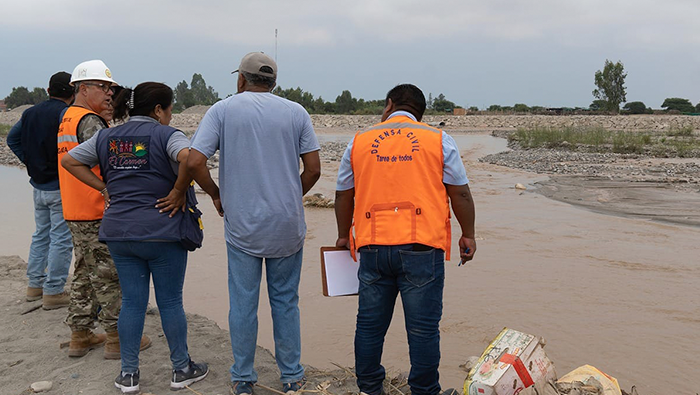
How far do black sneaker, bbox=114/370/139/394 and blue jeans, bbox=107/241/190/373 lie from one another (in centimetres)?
3

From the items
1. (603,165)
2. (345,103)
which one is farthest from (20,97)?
(603,165)

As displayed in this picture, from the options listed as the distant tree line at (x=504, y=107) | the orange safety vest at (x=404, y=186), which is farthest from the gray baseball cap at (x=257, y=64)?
the distant tree line at (x=504, y=107)

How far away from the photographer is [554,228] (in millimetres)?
8938

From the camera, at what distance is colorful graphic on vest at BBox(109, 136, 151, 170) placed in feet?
9.98

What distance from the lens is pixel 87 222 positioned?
11.8 ft

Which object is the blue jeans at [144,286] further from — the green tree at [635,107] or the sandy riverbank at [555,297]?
the green tree at [635,107]

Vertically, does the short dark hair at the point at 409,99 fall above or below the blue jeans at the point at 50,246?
above

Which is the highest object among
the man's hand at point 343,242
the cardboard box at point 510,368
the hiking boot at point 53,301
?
the man's hand at point 343,242

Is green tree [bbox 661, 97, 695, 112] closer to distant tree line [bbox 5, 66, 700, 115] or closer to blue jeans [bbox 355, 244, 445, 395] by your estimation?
distant tree line [bbox 5, 66, 700, 115]

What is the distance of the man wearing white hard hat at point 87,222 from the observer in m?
3.59

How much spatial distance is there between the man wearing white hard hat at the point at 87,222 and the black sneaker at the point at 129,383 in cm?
47

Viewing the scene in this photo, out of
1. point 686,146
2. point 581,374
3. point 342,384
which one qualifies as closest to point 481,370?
point 581,374

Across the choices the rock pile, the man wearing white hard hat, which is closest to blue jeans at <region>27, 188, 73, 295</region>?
the man wearing white hard hat

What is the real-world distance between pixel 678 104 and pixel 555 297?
81.6 metres
